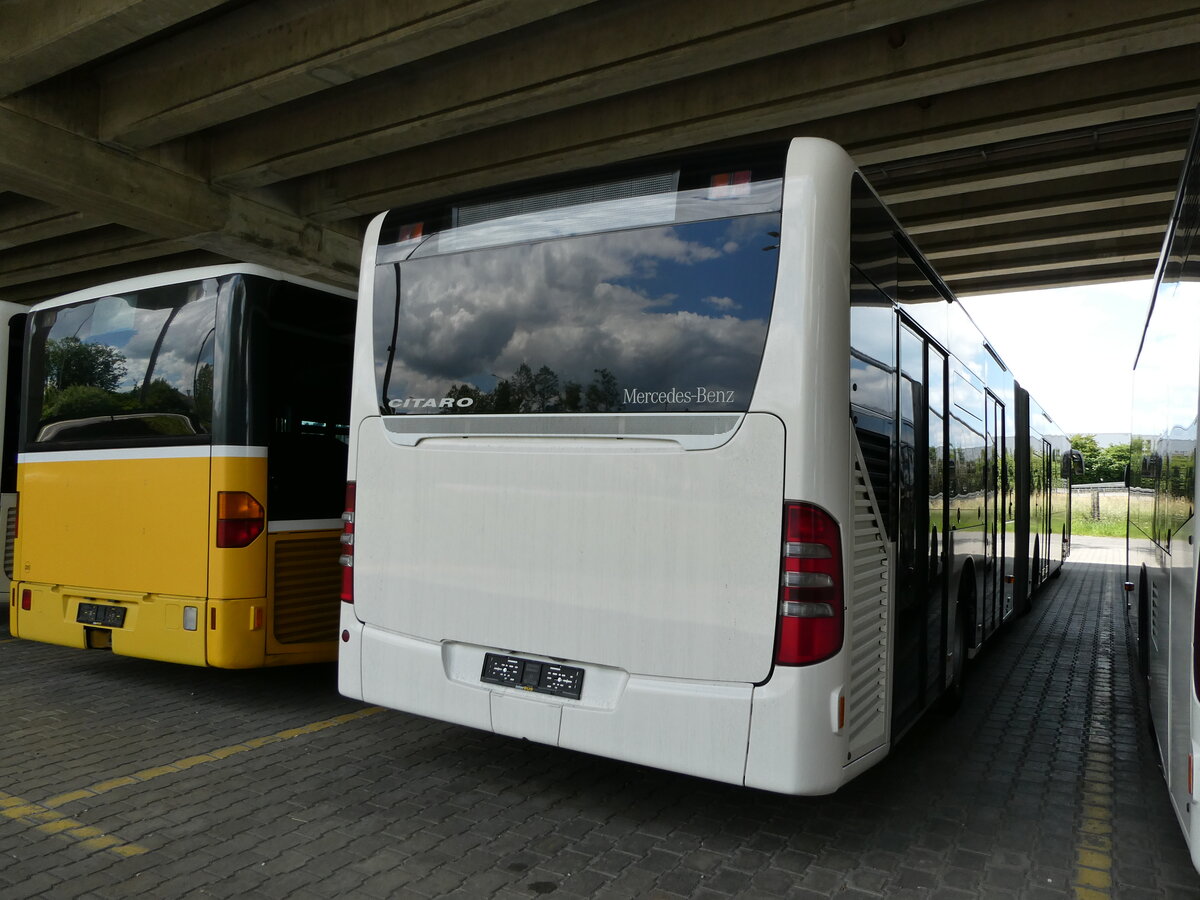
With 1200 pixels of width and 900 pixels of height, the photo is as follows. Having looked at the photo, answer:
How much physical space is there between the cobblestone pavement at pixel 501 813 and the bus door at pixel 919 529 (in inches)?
22.4

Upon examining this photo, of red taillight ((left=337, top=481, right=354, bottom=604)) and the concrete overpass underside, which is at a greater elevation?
the concrete overpass underside

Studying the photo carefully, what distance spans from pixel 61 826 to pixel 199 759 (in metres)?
1.04

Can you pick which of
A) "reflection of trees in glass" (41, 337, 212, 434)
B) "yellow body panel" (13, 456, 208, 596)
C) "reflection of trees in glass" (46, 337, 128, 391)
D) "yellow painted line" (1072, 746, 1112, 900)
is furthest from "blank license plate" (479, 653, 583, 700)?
"reflection of trees in glass" (46, 337, 128, 391)

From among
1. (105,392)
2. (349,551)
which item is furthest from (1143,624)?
(105,392)

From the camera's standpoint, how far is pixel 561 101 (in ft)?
32.8

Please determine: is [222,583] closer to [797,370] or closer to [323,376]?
[323,376]

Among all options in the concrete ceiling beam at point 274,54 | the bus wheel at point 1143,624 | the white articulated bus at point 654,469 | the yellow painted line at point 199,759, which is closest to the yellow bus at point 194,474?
the yellow painted line at point 199,759

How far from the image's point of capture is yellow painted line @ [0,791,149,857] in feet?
12.8

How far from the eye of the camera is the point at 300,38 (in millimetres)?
9258

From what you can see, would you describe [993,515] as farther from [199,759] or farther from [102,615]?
[102,615]

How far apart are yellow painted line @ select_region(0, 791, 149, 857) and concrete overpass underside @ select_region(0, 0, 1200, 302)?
6.79 meters

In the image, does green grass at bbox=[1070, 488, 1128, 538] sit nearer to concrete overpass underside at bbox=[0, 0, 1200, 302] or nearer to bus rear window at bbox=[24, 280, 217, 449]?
concrete overpass underside at bbox=[0, 0, 1200, 302]

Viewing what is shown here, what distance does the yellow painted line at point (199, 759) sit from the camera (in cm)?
451

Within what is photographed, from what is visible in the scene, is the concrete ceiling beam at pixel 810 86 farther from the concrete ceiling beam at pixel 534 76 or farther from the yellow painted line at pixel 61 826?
the yellow painted line at pixel 61 826
